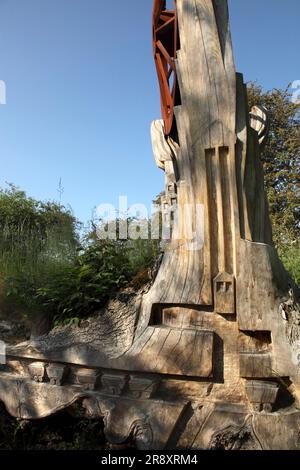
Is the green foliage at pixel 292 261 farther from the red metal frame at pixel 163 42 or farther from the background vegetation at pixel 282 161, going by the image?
the background vegetation at pixel 282 161

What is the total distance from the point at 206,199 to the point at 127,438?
1913 millimetres

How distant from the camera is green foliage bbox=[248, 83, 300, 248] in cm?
1131

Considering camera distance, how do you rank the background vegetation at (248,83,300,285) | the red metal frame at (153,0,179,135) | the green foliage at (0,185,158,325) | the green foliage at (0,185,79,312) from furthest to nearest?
1. the background vegetation at (248,83,300,285)
2. the red metal frame at (153,0,179,135)
3. the green foliage at (0,185,79,312)
4. the green foliage at (0,185,158,325)

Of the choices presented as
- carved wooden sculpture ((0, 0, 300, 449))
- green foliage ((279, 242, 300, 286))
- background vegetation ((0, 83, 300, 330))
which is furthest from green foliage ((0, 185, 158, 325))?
green foliage ((279, 242, 300, 286))

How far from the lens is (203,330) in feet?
9.42

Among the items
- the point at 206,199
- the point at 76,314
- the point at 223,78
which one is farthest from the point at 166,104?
the point at 76,314

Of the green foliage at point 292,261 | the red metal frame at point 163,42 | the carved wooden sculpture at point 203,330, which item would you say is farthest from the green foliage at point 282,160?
the carved wooden sculpture at point 203,330

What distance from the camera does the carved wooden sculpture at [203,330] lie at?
2693 mm

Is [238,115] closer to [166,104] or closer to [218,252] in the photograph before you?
[218,252]

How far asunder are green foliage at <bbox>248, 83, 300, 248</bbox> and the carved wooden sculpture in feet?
25.6

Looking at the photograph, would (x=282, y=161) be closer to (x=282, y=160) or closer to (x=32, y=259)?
(x=282, y=160)

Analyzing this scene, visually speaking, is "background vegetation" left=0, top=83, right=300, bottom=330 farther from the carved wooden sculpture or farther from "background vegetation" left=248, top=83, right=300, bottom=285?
"background vegetation" left=248, top=83, right=300, bottom=285
